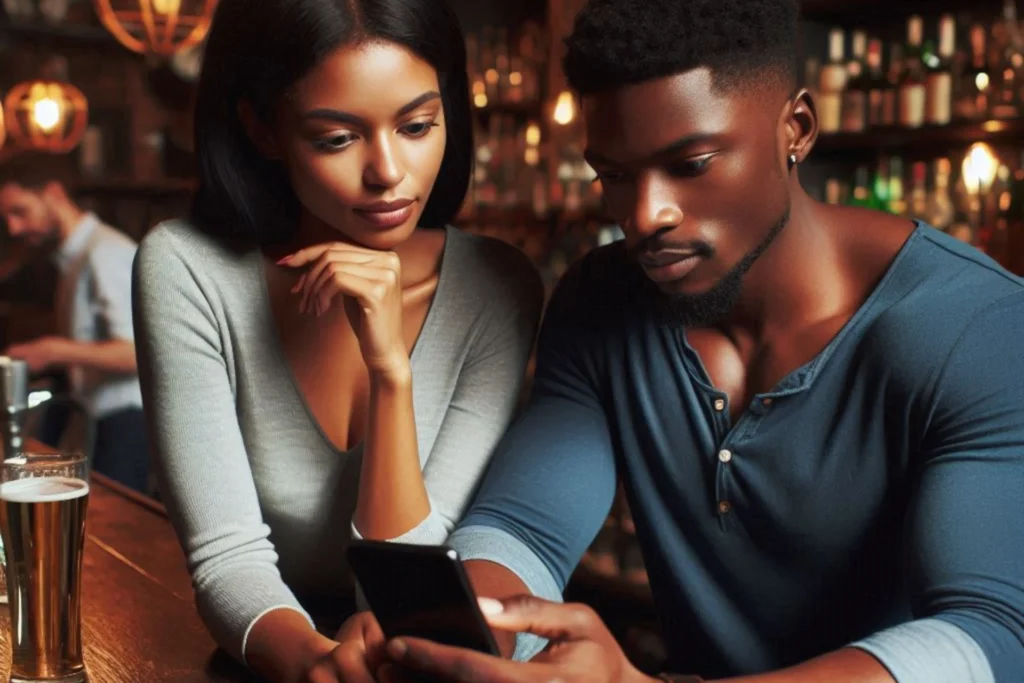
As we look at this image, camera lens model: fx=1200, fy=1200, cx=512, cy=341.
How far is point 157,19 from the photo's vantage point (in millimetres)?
3604

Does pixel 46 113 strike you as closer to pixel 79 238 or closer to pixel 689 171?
pixel 79 238

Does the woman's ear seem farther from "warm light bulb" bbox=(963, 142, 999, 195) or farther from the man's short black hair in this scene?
"warm light bulb" bbox=(963, 142, 999, 195)

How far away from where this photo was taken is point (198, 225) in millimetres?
1336

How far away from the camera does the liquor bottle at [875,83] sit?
340cm

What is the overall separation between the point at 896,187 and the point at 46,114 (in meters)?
3.45

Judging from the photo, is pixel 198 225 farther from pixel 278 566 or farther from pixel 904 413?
pixel 904 413

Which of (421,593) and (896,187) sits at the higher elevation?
(896,187)

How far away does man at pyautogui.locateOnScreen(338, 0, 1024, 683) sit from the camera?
1.07m

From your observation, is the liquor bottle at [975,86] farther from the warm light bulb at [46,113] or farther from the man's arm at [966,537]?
the warm light bulb at [46,113]

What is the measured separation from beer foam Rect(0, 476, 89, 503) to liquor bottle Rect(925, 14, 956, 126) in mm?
2744

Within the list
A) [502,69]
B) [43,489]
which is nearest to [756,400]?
[43,489]

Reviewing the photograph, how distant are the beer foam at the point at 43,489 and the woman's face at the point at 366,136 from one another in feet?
1.21

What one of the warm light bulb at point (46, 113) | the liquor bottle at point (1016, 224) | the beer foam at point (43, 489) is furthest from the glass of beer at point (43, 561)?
the warm light bulb at point (46, 113)

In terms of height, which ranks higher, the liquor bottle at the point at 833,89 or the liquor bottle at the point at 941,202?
the liquor bottle at the point at 833,89
